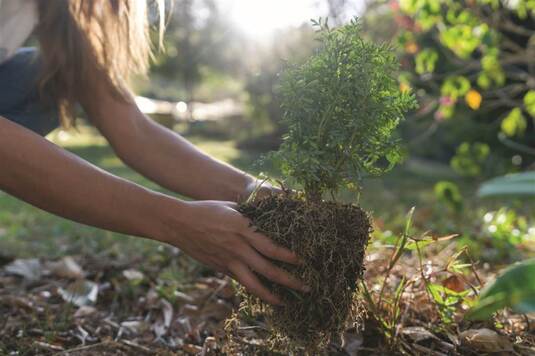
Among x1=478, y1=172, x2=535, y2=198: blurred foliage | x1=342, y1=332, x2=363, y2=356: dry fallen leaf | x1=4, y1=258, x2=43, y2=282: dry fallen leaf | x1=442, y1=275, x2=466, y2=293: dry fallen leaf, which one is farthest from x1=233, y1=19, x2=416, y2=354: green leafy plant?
x1=4, y1=258, x2=43, y2=282: dry fallen leaf

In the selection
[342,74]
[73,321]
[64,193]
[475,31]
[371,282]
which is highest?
[475,31]

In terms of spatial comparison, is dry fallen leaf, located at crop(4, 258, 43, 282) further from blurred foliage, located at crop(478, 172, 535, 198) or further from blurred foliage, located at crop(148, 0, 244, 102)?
blurred foliage, located at crop(148, 0, 244, 102)

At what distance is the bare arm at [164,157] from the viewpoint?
5.85ft

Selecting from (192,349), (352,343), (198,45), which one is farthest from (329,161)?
(198,45)

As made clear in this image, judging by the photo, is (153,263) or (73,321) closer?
(73,321)

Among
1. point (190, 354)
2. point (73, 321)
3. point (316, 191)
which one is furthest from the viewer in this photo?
point (73, 321)

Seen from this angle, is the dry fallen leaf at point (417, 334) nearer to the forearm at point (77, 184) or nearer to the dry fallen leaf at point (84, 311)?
the forearm at point (77, 184)

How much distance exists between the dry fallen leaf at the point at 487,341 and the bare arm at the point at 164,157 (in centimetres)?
69

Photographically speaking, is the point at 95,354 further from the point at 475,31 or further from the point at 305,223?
the point at 475,31

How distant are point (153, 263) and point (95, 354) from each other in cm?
105

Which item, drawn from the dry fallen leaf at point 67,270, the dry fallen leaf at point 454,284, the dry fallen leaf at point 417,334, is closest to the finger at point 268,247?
the dry fallen leaf at point 417,334

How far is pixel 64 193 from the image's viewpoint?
52.6 inches

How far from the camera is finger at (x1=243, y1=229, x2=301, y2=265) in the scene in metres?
1.25

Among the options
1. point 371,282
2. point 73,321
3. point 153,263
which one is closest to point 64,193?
point 73,321
